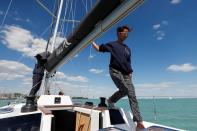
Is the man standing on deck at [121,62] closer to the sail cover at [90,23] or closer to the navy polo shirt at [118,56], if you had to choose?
the navy polo shirt at [118,56]

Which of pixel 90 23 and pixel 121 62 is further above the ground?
pixel 90 23

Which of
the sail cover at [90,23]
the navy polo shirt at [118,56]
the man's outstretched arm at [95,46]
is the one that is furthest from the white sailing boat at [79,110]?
the navy polo shirt at [118,56]

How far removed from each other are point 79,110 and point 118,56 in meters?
2.03

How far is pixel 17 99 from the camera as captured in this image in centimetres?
569

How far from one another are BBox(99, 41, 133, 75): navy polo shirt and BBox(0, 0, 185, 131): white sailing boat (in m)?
0.40

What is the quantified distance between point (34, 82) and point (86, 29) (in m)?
4.41

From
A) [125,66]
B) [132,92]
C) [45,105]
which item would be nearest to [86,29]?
[125,66]

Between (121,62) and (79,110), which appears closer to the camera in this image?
(121,62)

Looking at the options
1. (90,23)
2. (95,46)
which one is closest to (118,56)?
(95,46)

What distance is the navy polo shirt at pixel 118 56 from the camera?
3.44 metres

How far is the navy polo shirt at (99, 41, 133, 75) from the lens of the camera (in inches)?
135

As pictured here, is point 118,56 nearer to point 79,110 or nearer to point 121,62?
point 121,62

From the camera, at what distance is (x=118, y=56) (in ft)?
11.4

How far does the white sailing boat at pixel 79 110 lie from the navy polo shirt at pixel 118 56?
397mm
